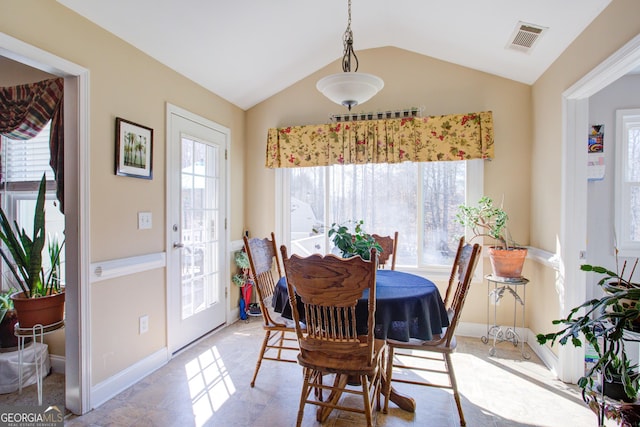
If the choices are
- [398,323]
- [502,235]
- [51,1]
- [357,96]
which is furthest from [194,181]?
[502,235]

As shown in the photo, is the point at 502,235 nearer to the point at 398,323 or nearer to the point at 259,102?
the point at 398,323

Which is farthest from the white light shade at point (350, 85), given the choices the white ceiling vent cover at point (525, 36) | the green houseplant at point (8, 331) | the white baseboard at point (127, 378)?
the green houseplant at point (8, 331)

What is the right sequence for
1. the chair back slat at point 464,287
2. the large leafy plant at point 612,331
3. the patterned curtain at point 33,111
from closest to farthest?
the large leafy plant at point 612,331 < the chair back slat at point 464,287 < the patterned curtain at point 33,111

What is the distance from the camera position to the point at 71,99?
6.69 feet

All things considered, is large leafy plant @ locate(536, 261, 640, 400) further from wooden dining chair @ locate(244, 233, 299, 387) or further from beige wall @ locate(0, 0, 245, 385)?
beige wall @ locate(0, 0, 245, 385)

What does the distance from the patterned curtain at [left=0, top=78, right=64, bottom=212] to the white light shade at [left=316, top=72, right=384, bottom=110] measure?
182cm

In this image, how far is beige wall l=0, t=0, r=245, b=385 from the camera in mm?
1920

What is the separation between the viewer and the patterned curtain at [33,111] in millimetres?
2270

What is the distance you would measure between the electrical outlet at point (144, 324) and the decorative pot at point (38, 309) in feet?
1.70

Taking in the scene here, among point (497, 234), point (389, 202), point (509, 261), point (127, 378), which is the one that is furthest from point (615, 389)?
point (127, 378)

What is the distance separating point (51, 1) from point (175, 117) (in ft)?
3.58

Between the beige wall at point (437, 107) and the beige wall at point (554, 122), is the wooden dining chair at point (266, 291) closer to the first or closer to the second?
the beige wall at point (437, 107)

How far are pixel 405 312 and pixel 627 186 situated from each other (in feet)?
9.11

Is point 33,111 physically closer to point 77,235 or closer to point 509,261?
point 77,235
